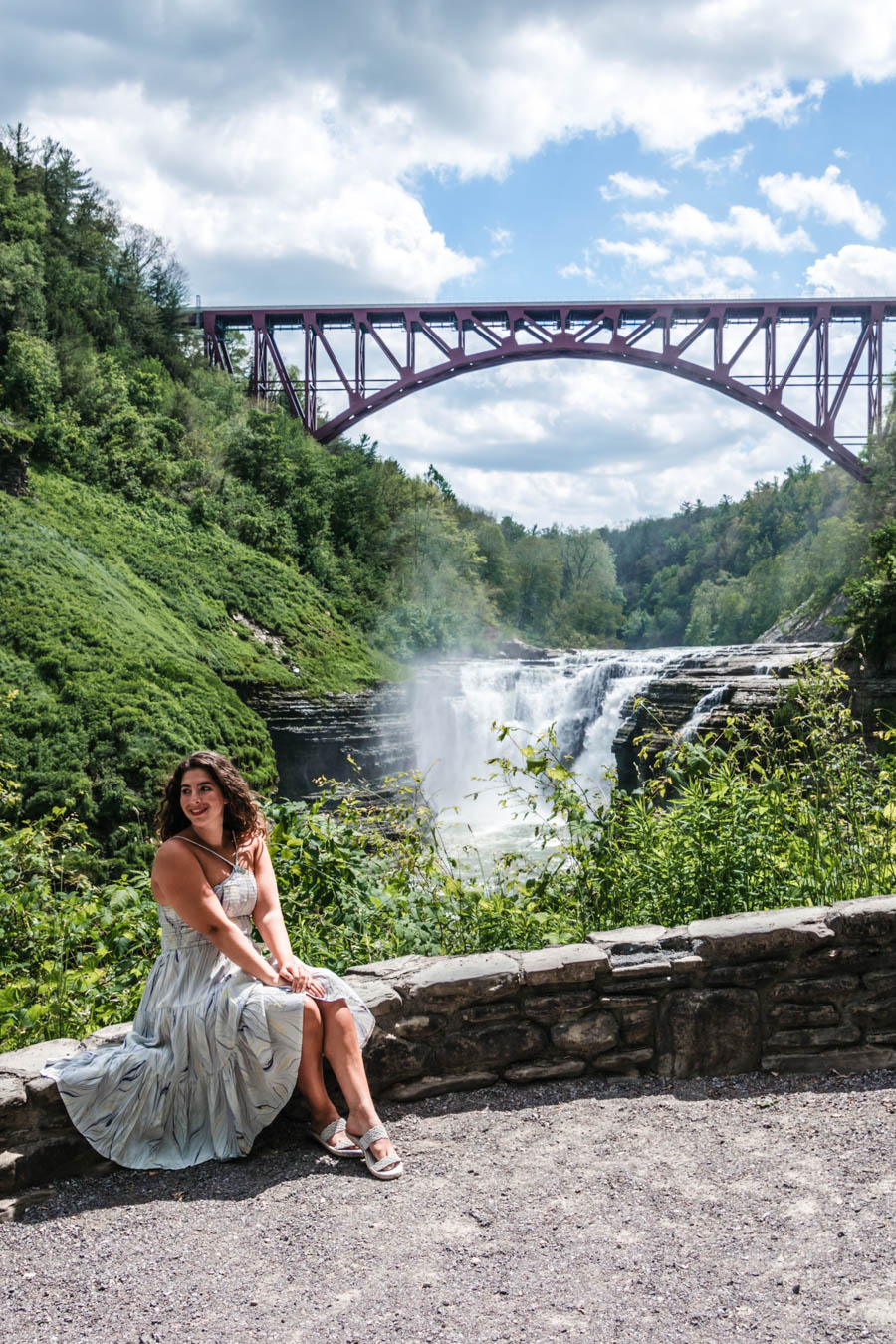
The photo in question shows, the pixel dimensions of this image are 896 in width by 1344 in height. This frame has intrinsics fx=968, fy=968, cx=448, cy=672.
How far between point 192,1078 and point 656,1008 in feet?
4.26

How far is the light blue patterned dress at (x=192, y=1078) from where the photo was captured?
2.38 metres

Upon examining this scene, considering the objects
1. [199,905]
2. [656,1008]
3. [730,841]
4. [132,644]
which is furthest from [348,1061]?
[132,644]

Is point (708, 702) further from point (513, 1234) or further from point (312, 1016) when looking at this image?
point (513, 1234)

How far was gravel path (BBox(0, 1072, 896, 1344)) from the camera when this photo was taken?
1745 mm

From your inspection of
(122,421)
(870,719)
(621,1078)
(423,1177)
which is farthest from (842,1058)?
(122,421)

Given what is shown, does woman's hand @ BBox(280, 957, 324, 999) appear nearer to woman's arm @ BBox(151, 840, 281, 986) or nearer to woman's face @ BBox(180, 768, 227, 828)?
woman's arm @ BBox(151, 840, 281, 986)

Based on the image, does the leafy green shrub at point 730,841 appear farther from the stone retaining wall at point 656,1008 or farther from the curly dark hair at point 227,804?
the curly dark hair at point 227,804

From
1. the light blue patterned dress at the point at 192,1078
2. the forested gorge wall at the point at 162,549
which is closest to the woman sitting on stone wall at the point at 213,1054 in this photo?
the light blue patterned dress at the point at 192,1078

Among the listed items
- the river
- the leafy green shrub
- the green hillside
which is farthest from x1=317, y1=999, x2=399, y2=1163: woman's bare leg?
the river

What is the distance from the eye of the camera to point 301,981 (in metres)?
2.53

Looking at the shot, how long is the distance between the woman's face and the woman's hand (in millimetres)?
458

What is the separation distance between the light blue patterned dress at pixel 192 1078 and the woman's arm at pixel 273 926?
0.05m

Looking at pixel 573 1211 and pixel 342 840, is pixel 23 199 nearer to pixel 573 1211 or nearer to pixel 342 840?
pixel 342 840

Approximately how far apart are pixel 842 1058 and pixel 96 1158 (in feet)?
6.74
